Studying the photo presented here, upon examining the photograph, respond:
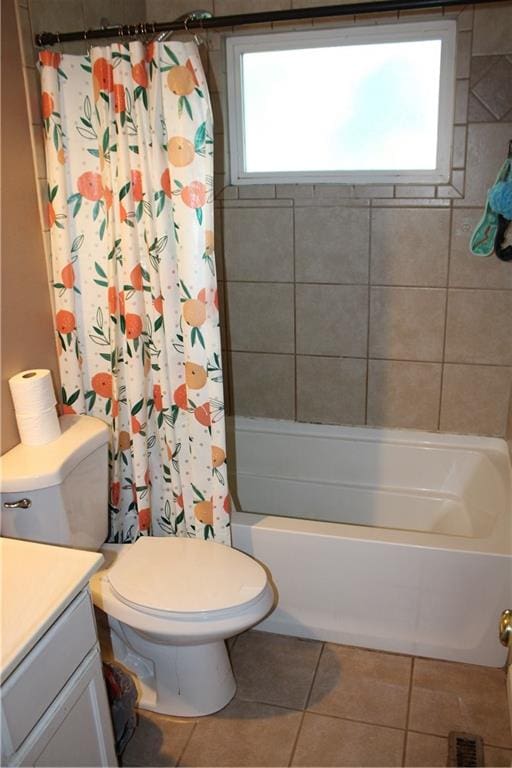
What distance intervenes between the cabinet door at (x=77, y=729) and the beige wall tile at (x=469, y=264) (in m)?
1.86

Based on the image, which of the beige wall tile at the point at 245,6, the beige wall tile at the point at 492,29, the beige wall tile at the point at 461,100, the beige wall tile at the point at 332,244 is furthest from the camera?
the beige wall tile at the point at 332,244

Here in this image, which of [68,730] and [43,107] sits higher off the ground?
[43,107]

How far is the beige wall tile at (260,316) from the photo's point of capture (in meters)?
2.78

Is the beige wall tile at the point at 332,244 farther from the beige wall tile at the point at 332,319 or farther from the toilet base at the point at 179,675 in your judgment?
the toilet base at the point at 179,675

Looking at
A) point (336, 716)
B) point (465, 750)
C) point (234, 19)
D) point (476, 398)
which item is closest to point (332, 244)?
point (476, 398)

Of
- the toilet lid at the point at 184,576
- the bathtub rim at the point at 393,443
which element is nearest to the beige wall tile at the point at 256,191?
the bathtub rim at the point at 393,443

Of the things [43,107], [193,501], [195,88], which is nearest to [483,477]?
[193,501]

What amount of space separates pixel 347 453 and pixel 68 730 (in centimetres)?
170

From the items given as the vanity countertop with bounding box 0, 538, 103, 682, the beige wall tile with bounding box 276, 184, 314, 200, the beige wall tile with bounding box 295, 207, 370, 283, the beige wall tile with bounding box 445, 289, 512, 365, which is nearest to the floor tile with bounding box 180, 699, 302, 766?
the vanity countertop with bounding box 0, 538, 103, 682

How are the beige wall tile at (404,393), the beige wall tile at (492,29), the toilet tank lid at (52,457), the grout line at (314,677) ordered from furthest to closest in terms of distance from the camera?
the beige wall tile at (404,393), the beige wall tile at (492,29), the grout line at (314,677), the toilet tank lid at (52,457)

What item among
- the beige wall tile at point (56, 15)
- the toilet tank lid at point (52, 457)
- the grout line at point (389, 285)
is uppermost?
the beige wall tile at point (56, 15)

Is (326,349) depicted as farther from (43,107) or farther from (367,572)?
(43,107)

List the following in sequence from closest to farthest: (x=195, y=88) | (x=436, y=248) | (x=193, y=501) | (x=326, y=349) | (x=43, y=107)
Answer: (x=195, y=88) < (x=43, y=107) < (x=193, y=501) < (x=436, y=248) < (x=326, y=349)

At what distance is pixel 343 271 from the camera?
105 inches
